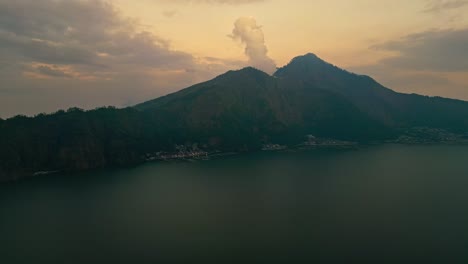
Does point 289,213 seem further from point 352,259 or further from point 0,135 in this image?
point 0,135

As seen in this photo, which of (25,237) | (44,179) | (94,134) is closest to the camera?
(25,237)

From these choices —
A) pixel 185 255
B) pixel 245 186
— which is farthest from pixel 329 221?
pixel 245 186

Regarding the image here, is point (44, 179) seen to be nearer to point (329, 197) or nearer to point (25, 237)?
point (25, 237)

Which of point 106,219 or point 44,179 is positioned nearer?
point 106,219

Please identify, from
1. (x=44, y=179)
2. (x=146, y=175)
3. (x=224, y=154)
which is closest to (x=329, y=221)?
(x=146, y=175)

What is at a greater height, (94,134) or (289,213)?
(94,134)

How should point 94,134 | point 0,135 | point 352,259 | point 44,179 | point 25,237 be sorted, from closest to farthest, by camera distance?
point 352,259, point 25,237, point 44,179, point 0,135, point 94,134
